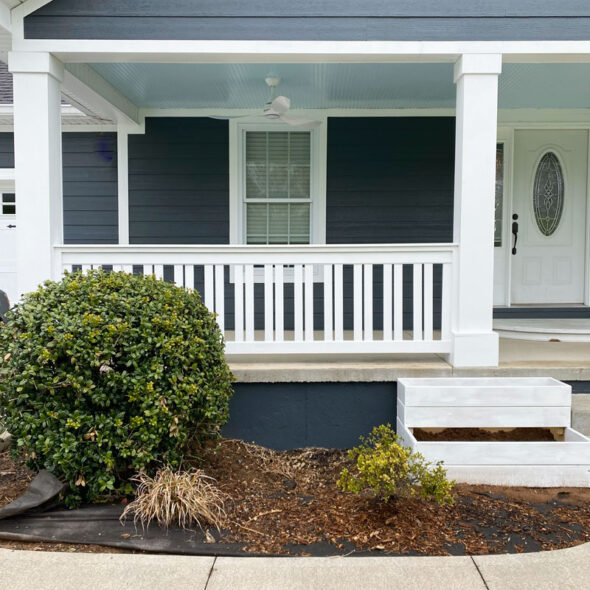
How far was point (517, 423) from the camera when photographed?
378 centimetres

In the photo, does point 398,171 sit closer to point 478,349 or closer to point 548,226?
point 548,226

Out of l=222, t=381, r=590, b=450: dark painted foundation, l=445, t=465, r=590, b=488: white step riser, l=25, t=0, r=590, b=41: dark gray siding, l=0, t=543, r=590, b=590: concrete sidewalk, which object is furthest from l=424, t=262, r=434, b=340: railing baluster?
l=0, t=543, r=590, b=590: concrete sidewalk

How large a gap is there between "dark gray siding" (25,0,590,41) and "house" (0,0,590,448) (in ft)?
0.05

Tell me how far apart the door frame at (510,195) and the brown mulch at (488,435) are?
2.77m

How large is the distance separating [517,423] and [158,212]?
13.8ft

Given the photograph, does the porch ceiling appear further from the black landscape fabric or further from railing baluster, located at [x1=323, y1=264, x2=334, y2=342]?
the black landscape fabric

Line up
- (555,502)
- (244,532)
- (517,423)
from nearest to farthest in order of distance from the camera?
(244,532) < (555,502) < (517,423)

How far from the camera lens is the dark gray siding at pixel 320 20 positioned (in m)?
4.19

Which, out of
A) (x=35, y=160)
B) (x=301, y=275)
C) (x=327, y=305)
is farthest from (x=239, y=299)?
(x=35, y=160)

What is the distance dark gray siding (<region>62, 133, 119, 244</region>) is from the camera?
21.0 feet

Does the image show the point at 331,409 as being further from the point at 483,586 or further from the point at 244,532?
the point at 483,586

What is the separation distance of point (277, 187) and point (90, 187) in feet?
6.49

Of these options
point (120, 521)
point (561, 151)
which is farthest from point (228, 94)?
point (120, 521)

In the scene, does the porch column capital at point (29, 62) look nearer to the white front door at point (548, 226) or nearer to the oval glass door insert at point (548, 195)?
the white front door at point (548, 226)
